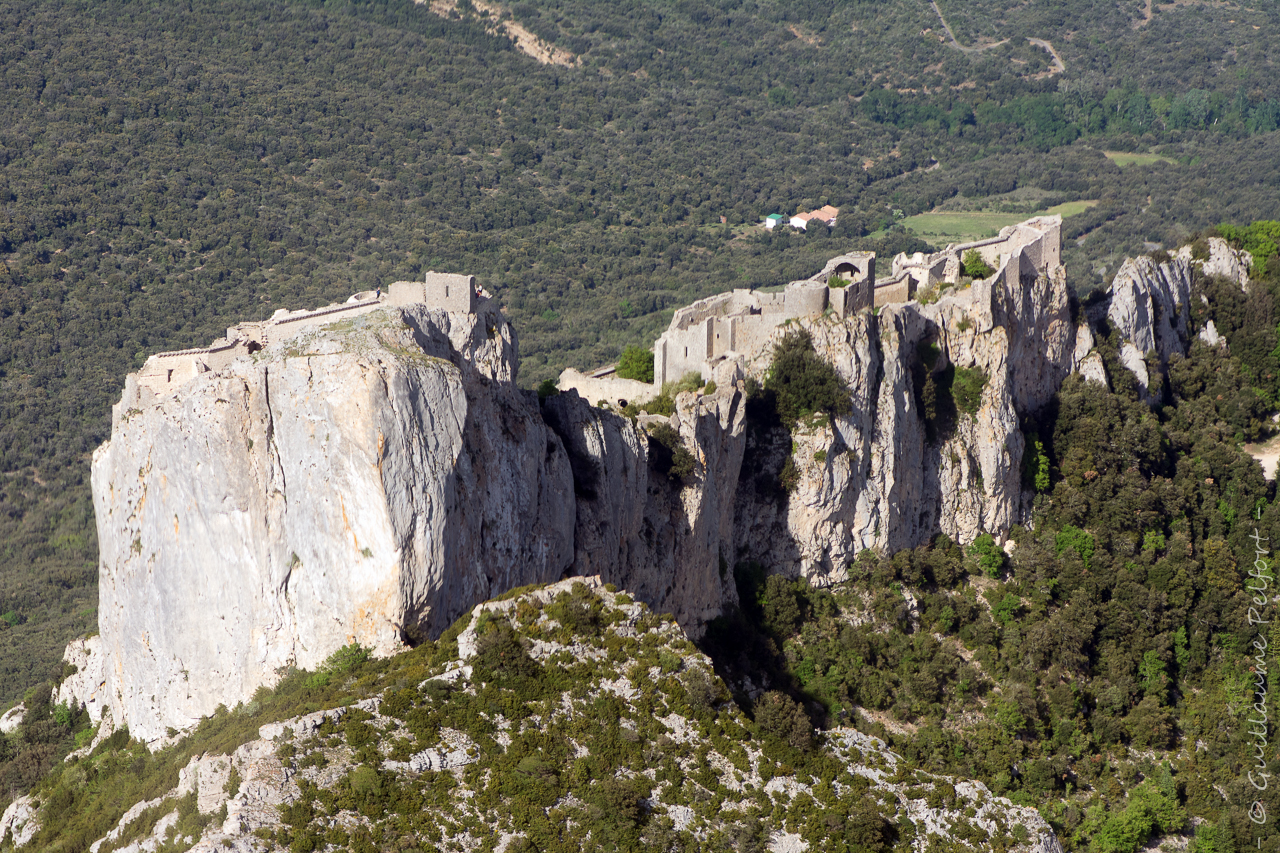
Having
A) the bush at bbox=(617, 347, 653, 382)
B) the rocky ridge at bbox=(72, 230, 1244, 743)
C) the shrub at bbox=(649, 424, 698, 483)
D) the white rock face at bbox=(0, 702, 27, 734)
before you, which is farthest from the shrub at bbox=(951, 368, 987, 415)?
the white rock face at bbox=(0, 702, 27, 734)

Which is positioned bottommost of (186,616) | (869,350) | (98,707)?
(98,707)

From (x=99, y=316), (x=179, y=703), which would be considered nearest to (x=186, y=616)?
(x=179, y=703)

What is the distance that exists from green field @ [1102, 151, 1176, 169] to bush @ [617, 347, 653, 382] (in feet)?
326

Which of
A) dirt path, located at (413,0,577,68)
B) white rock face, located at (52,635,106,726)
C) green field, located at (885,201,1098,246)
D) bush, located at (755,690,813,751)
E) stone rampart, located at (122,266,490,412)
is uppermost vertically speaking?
dirt path, located at (413,0,577,68)

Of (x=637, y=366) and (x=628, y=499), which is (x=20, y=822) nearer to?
(x=628, y=499)

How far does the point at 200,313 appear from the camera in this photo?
9944cm

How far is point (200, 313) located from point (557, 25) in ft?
220

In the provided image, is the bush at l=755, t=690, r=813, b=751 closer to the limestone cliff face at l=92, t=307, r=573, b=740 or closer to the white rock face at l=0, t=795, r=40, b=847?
the limestone cliff face at l=92, t=307, r=573, b=740

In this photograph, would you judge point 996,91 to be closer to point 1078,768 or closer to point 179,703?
point 1078,768

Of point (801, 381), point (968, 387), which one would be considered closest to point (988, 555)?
point (968, 387)

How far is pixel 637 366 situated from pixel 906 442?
33.0 ft

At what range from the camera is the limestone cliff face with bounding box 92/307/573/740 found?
119 feet

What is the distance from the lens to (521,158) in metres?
131

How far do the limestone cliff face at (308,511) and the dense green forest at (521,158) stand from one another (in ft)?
91.7
